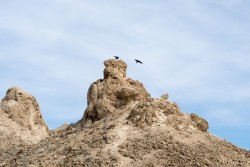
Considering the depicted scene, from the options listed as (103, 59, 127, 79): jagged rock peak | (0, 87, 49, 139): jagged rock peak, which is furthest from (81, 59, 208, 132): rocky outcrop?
(0, 87, 49, 139): jagged rock peak

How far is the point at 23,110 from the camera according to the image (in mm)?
46938

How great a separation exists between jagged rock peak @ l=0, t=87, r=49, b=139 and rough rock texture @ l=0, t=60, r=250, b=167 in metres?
8.51

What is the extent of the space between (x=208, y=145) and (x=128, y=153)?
4.39 meters

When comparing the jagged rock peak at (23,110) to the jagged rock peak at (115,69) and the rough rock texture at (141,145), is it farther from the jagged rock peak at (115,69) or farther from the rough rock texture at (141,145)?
the jagged rock peak at (115,69)

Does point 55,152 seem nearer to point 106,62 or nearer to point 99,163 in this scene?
point 99,163

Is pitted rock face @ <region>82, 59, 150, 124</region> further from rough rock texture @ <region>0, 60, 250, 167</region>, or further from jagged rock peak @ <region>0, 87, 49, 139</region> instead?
jagged rock peak @ <region>0, 87, 49, 139</region>

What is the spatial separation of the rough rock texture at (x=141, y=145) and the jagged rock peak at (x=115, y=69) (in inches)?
129

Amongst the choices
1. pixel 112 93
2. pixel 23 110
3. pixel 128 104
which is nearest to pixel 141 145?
pixel 128 104

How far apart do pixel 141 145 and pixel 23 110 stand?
1769 cm

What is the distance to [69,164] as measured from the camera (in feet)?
101

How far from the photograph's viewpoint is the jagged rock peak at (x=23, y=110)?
46250 millimetres

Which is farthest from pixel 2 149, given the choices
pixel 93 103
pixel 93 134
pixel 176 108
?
pixel 176 108

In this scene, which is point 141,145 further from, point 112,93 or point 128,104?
point 112,93

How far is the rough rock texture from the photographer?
30484mm
